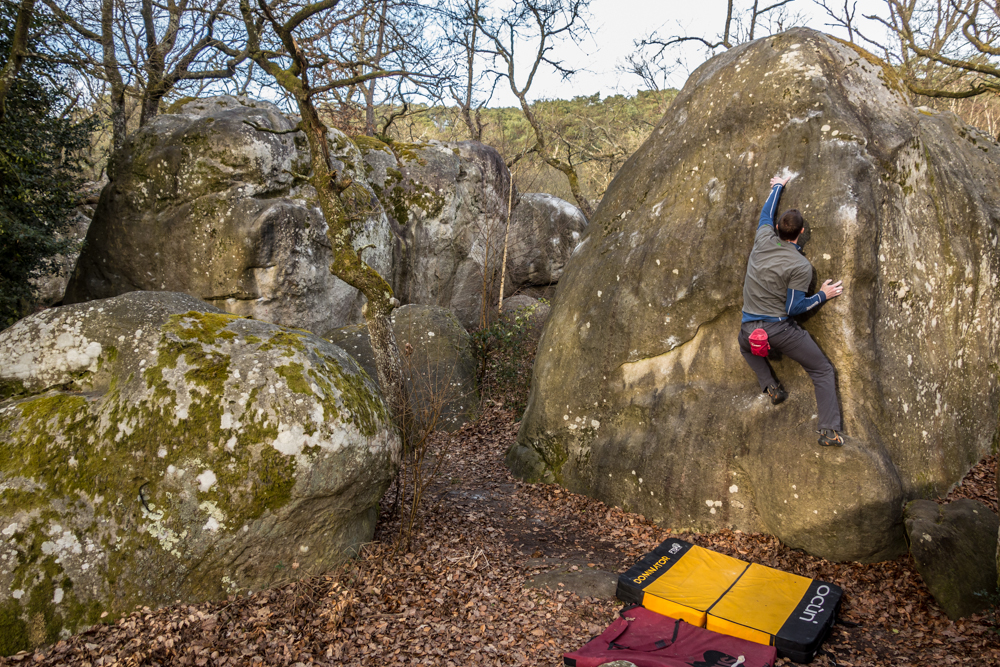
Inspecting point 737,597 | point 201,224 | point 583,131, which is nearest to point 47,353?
Answer: point 737,597

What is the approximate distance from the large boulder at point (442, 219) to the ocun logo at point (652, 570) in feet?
26.3

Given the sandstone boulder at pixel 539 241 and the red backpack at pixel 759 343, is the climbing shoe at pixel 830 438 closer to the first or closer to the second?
the red backpack at pixel 759 343

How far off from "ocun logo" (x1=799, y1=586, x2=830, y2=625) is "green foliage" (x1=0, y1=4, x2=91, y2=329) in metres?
9.89

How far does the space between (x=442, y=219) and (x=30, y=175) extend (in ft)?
24.9

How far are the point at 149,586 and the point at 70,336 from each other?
2054 mm

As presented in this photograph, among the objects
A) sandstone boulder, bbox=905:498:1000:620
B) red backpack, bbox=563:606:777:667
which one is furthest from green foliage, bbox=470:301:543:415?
sandstone boulder, bbox=905:498:1000:620

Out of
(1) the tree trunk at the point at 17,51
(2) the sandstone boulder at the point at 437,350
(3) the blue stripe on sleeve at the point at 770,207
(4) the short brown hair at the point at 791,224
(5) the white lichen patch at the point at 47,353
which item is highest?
(1) the tree trunk at the point at 17,51

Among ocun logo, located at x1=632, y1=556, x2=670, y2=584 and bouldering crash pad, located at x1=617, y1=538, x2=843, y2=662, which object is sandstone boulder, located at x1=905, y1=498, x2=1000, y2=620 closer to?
bouldering crash pad, located at x1=617, y1=538, x2=843, y2=662

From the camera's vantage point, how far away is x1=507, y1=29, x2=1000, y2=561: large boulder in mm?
5609

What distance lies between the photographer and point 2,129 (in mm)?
8227

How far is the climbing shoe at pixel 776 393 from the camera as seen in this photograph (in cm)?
582

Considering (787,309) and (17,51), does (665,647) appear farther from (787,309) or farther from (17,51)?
(17,51)

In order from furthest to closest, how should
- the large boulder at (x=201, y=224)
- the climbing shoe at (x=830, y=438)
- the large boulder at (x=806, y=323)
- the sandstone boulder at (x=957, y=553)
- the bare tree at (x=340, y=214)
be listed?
the large boulder at (x=201, y=224) < the bare tree at (x=340, y=214) < the large boulder at (x=806, y=323) < the climbing shoe at (x=830, y=438) < the sandstone boulder at (x=957, y=553)

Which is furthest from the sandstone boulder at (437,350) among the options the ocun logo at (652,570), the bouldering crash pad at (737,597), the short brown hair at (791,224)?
the short brown hair at (791,224)
